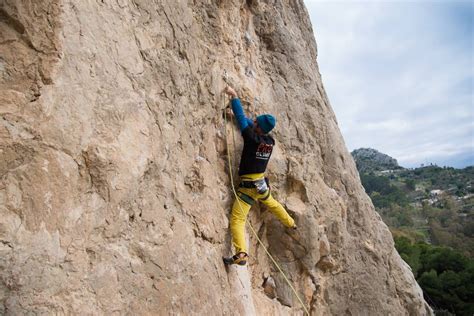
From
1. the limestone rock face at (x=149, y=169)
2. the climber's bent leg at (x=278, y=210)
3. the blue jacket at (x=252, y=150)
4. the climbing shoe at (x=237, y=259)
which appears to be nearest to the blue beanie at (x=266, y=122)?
the blue jacket at (x=252, y=150)

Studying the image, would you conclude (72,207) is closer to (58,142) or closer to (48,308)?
(58,142)

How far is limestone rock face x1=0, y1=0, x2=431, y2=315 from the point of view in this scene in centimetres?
251

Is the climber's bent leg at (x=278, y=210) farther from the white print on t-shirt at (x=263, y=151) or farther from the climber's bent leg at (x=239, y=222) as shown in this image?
the white print on t-shirt at (x=263, y=151)

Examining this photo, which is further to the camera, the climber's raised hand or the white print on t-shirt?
the climber's raised hand

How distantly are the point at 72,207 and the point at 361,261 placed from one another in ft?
18.6

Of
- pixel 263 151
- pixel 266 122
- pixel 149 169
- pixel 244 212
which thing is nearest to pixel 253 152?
pixel 263 151

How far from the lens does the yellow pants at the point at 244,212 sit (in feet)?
14.3

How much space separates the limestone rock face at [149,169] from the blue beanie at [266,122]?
0.53 meters

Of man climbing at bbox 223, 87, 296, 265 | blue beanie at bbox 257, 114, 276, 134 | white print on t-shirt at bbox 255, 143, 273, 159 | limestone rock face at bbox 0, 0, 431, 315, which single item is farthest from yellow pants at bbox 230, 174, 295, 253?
blue beanie at bbox 257, 114, 276, 134

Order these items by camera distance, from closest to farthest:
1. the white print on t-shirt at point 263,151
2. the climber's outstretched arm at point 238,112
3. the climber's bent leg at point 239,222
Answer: the climber's bent leg at point 239,222 → the white print on t-shirt at point 263,151 → the climber's outstretched arm at point 238,112

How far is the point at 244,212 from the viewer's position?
4598mm

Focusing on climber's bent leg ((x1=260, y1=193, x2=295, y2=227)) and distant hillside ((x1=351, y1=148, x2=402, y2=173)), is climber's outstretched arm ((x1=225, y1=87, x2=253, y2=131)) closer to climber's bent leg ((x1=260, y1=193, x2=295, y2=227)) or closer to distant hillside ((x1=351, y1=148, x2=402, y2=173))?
climber's bent leg ((x1=260, y1=193, x2=295, y2=227))

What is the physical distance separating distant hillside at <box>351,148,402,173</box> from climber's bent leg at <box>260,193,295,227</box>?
134032 millimetres

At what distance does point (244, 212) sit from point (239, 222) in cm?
17
